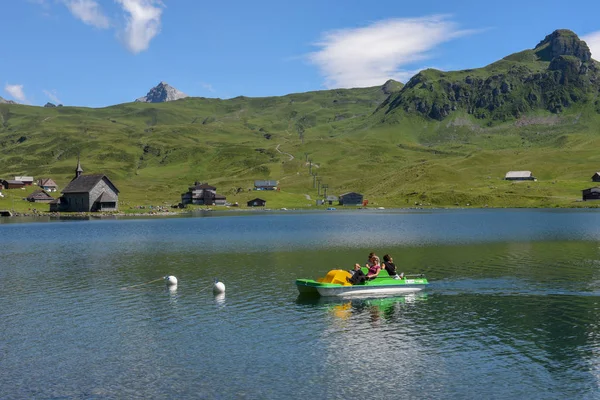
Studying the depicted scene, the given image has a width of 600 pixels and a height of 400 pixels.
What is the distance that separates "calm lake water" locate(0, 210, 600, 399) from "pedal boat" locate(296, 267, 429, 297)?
4.11ft

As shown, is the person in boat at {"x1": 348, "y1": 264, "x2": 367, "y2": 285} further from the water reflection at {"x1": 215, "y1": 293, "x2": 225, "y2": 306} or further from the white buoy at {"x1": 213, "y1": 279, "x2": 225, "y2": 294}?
the white buoy at {"x1": 213, "y1": 279, "x2": 225, "y2": 294}

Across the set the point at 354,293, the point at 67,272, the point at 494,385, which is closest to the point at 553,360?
the point at 494,385

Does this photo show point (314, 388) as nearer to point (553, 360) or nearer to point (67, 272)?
point (553, 360)

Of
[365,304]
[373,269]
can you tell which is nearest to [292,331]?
[365,304]

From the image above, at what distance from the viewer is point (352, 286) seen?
4938cm

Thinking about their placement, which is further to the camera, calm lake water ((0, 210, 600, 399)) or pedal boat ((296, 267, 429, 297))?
pedal boat ((296, 267, 429, 297))

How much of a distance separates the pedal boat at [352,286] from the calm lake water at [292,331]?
4.11 feet

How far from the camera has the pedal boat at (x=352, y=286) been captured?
49.1 m

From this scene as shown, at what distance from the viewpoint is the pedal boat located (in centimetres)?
4906

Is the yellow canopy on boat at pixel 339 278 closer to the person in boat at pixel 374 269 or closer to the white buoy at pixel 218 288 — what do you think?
the person in boat at pixel 374 269

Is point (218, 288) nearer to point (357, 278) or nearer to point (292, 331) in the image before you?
point (357, 278)

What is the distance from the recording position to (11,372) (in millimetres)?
29719

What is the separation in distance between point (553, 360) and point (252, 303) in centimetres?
2485

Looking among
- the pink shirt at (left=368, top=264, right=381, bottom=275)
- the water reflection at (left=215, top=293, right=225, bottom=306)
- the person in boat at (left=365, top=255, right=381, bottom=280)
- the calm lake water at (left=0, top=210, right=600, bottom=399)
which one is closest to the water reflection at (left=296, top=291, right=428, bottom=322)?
the calm lake water at (left=0, top=210, right=600, bottom=399)
